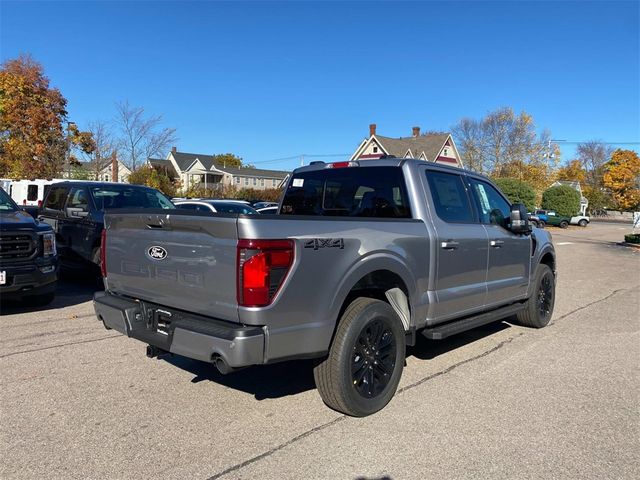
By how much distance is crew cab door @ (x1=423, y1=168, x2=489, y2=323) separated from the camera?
4.54 m

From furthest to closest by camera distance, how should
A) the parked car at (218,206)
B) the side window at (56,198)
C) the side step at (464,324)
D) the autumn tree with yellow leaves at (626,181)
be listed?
the autumn tree with yellow leaves at (626,181) < the parked car at (218,206) < the side window at (56,198) < the side step at (464,324)

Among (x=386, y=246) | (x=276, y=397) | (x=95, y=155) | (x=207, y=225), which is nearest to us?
(x=207, y=225)

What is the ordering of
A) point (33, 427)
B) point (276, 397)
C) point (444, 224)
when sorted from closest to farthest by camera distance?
point (33, 427) < point (276, 397) < point (444, 224)

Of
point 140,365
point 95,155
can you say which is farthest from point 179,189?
point 140,365

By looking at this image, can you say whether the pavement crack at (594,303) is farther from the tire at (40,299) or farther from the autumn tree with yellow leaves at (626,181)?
the autumn tree with yellow leaves at (626,181)

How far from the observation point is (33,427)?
351cm

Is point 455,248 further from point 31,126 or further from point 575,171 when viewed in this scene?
point 575,171

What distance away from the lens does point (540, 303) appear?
6.82 metres

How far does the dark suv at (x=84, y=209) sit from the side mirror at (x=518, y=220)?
6.15 m

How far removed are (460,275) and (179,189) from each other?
166 ft

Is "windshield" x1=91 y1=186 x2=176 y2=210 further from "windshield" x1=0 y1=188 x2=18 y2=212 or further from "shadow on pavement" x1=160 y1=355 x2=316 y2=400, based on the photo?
"shadow on pavement" x1=160 y1=355 x2=316 y2=400

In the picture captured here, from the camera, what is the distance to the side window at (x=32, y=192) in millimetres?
16297

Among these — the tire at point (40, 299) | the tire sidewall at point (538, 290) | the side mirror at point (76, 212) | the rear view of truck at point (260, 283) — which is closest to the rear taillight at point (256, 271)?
the rear view of truck at point (260, 283)

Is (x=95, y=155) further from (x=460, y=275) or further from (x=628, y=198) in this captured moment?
(x=628, y=198)
